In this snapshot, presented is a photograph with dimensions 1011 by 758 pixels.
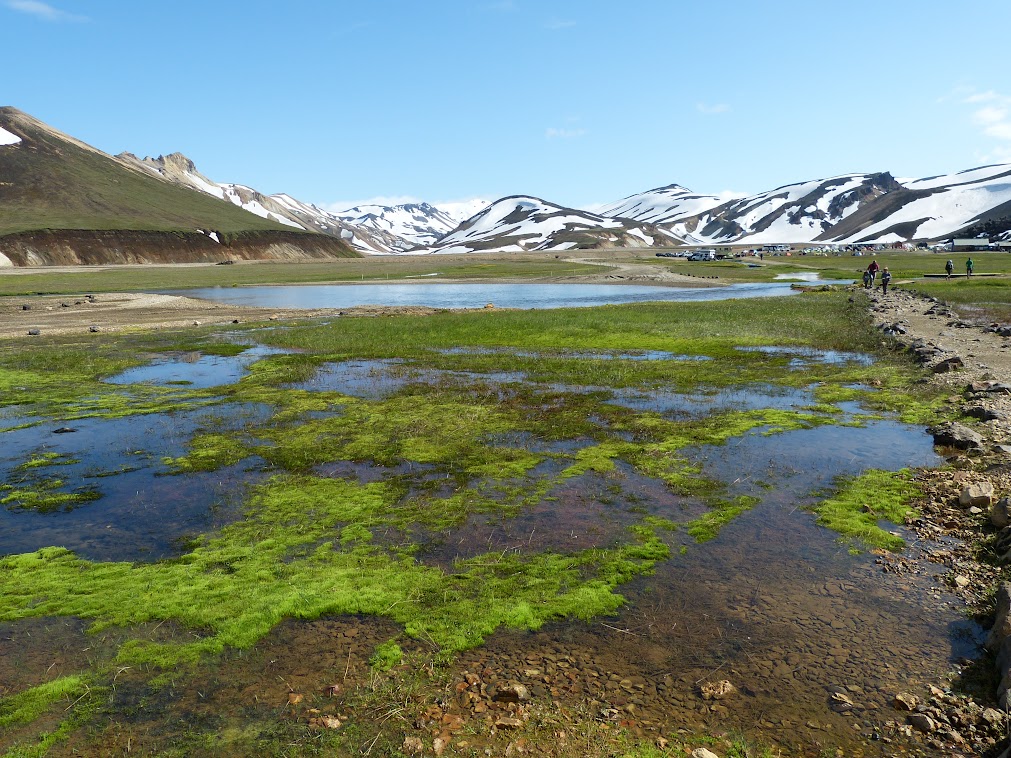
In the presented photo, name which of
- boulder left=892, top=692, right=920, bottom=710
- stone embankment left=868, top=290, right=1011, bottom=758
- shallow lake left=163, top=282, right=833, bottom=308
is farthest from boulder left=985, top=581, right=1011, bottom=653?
shallow lake left=163, top=282, right=833, bottom=308

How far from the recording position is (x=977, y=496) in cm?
1154

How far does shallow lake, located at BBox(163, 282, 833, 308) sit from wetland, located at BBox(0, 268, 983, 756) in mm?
41708

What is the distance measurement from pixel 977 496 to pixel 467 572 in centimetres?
973

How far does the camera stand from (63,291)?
78.9m

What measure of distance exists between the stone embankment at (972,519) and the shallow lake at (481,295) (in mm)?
39799

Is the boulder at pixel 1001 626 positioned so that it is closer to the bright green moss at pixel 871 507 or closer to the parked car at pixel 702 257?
the bright green moss at pixel 871 507

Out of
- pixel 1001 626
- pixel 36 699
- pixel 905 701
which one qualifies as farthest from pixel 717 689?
pixel 36 699

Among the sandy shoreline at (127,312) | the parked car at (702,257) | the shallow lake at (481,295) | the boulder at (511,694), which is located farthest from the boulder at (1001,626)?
the parked car at (702,257)

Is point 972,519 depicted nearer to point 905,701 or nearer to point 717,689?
point 905,701

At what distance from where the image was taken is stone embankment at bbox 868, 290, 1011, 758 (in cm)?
663

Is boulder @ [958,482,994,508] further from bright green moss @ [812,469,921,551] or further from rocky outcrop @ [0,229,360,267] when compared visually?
rocky outcrop @ [0,229,360,267]

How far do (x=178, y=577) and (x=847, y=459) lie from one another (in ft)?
48.7

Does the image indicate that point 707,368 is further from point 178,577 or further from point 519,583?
point 178,577

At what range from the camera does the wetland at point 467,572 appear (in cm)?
693
